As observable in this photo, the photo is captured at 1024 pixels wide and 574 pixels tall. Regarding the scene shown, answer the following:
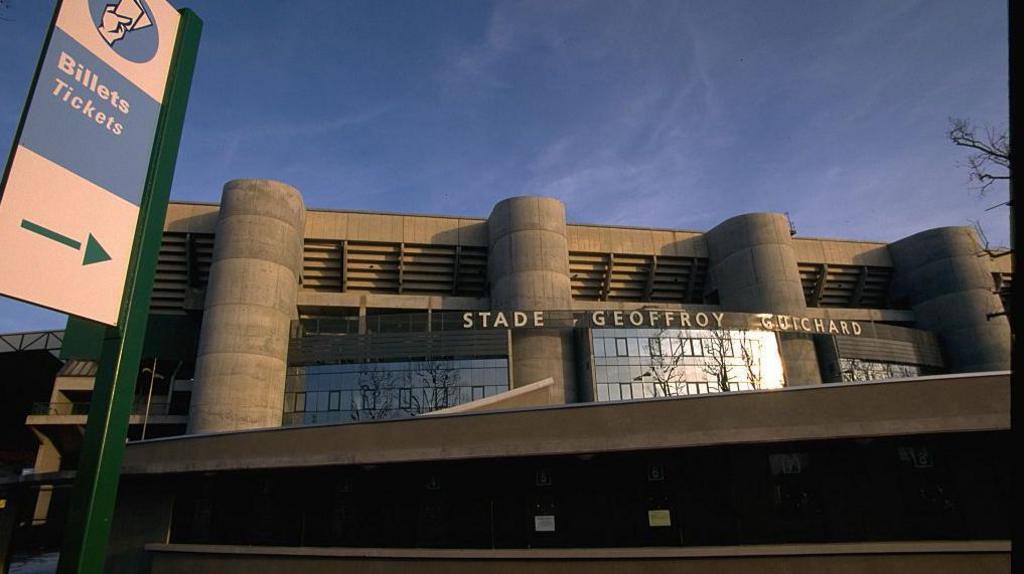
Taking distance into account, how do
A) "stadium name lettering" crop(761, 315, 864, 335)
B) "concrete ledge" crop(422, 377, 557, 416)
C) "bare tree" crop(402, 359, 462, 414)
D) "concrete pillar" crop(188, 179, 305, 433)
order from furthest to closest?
1. "stadium name lettering" crop(761, 315, 864, 335)
2. "bare tree" crop(402, 359, 462, 414)
3. "concrete pillar" crop(188, 179, 305, 433)
4. "concrete ledge" crop(422, 377, 557, 416)

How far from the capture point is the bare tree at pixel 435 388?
4553cm

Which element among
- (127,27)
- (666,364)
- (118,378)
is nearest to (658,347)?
(666,364)

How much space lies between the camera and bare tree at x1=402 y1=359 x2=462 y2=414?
149 feet

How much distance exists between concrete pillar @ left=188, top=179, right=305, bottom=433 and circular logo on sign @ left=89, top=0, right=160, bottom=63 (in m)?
35.3

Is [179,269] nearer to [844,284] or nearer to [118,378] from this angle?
[118,378]

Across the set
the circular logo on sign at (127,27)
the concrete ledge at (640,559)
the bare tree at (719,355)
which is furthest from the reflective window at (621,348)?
the circular logo on sign at (127,27)

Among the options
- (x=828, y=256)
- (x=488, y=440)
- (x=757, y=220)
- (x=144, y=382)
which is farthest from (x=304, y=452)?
(x=828, y=256)

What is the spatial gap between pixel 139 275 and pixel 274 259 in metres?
39.0

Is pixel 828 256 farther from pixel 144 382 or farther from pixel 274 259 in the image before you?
pixel 144 382

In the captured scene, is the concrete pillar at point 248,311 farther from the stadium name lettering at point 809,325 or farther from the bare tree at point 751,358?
the stadium name lettering at point 809,325

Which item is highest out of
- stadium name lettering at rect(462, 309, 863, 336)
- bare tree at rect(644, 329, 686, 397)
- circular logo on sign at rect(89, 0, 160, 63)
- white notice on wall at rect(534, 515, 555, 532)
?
stadium name lettering at rect(462, 309, 863, 336)

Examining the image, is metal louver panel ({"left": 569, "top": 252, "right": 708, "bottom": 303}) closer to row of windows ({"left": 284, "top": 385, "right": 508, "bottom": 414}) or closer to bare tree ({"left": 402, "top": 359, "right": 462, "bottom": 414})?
bare tree ({"left": 402, "top": 359, "right": 462, "bottom": 414})

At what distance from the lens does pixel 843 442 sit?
16.6 meters

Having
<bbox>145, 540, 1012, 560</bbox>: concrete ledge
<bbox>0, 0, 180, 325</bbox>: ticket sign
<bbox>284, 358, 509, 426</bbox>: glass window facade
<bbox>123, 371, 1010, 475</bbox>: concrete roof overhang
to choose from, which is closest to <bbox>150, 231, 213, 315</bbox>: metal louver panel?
<bbox>284, 358, 509, 426</bbox>: glass window facade
